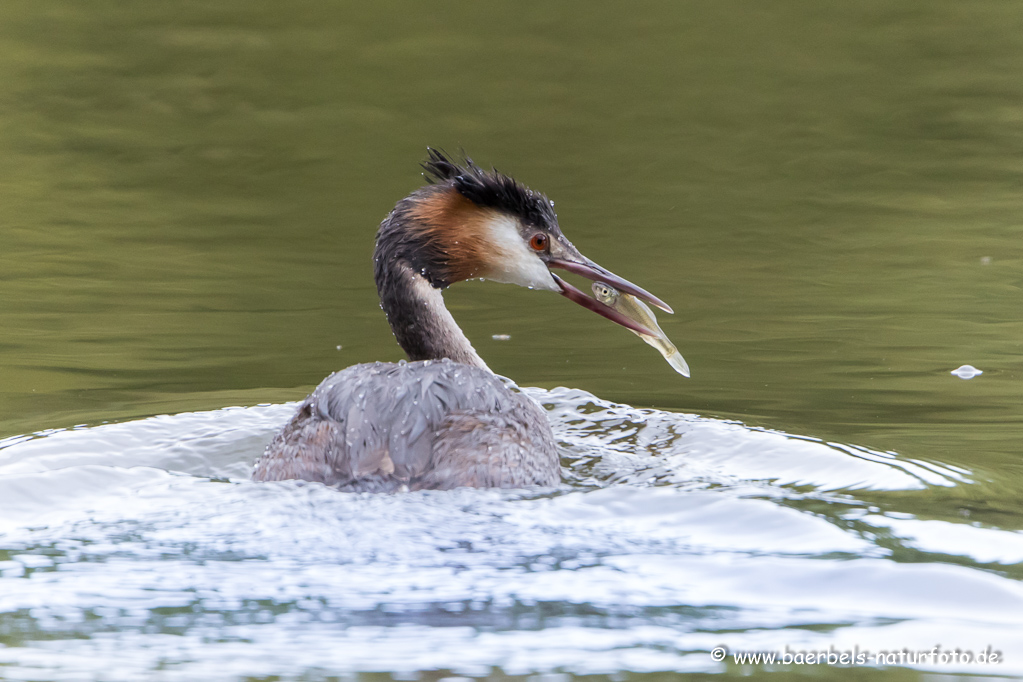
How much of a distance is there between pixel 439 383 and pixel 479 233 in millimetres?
1298

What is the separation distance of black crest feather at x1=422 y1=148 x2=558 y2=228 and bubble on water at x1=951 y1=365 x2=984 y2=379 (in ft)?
Answer: 8.30

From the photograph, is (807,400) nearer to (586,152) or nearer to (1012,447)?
(1012,447)

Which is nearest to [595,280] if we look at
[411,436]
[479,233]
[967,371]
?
[479,233]

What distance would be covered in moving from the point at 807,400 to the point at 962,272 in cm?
309

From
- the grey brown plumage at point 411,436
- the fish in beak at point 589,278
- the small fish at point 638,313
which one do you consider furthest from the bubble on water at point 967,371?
the grey brown plumage at point 411,436

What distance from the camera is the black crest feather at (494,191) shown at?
5992 millimetres

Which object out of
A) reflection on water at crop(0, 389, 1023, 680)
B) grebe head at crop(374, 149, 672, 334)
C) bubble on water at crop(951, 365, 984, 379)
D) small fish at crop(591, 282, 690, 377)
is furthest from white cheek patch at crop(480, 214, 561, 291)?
bubble on water at crop(951, 365, 984, 379)

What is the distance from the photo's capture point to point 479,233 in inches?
240

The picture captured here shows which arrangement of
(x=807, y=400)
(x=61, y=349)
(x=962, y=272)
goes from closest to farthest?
(x=807, y=400), (x=61, y=349), (x=962, y=272)

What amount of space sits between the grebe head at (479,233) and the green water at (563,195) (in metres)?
1.10

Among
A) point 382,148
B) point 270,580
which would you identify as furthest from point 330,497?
point 382,148

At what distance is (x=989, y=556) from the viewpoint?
4.20 meters

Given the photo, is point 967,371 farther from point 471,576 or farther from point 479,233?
point 471,576

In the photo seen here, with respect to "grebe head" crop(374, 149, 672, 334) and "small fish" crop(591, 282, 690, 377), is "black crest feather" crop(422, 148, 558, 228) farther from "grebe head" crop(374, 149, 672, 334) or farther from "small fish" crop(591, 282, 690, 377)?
"small fish" crop(591, 282, 690, 377)
